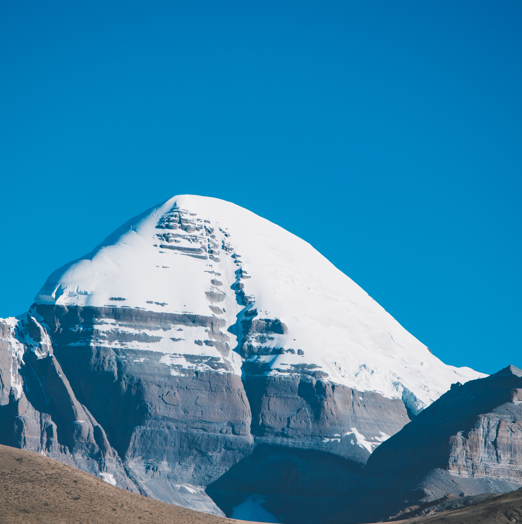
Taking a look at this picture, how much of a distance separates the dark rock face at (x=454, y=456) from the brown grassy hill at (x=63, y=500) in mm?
73719

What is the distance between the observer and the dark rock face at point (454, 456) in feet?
554

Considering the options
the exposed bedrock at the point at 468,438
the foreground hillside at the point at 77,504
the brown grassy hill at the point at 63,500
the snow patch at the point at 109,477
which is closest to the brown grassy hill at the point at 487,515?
the foreground hillside at the point at 77,504

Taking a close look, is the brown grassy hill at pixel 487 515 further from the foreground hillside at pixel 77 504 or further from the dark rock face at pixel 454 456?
the dark rock face at pixel 454 456

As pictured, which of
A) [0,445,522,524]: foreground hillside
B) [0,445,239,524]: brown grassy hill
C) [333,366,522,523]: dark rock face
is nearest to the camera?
[0,445,239,524]: brown grassy hill

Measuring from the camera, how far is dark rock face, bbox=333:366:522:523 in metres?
169

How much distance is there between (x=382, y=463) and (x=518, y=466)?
24.1 metres

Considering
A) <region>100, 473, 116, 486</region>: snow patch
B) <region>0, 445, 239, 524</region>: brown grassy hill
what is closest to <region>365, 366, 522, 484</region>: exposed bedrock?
<region>100, 473, 116, 486</region>: snow patch

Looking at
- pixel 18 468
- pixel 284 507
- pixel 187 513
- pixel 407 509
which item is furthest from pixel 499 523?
pixel 284 507

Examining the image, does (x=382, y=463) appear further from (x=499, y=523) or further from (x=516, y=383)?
(x=499, y=523)

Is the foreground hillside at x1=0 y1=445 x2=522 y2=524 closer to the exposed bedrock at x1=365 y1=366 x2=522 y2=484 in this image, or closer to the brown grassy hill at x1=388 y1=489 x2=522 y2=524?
the brown grassy hill at x1=388 y1=489 x2=522 y2=524

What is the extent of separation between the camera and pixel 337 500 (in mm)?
187375

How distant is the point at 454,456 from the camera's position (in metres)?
174

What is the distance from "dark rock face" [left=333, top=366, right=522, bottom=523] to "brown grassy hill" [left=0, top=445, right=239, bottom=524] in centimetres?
7372

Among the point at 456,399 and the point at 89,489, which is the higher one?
the point at 456,399
